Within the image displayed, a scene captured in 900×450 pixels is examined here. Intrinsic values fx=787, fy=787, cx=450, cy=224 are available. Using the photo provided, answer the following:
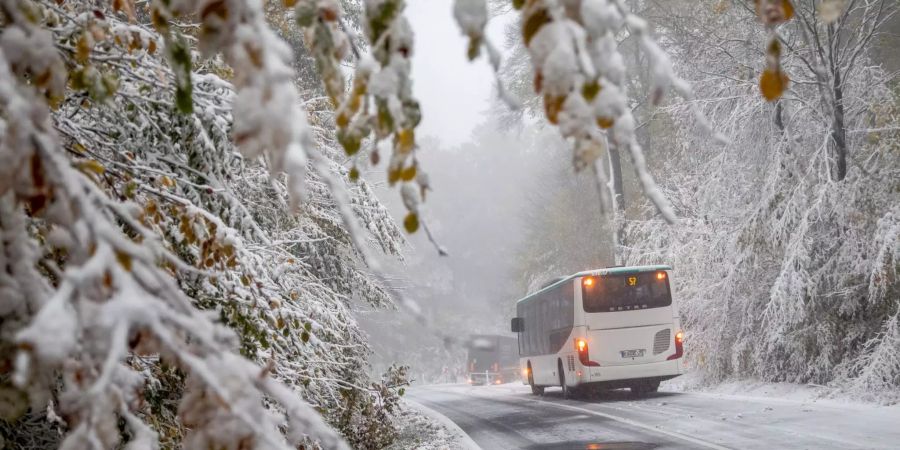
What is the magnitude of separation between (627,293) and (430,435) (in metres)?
5.88

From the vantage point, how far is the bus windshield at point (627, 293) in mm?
17219

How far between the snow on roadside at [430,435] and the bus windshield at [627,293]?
4.17m

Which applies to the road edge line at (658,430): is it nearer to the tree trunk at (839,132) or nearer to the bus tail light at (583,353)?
the bus tail light at (583,353)

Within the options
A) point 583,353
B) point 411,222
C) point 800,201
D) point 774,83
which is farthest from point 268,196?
point 583,353

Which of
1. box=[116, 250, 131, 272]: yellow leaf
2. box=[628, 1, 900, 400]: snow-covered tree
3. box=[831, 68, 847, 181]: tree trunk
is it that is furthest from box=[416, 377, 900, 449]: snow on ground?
box=[116, 250, 131, 272]: yellow leaf

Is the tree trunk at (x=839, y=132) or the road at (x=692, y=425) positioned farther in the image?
the tree trunk at (x=839, y=132)

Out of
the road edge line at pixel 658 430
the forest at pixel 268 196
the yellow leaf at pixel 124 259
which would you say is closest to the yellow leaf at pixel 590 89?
the forest at pixel 268 196

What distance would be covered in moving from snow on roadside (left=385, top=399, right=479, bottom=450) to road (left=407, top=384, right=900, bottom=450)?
0.77 ft

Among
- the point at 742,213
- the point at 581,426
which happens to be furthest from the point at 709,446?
Result: the point at 742,213

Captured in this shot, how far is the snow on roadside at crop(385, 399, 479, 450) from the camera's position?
38.6 ft

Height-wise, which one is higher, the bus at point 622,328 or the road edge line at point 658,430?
the bus at point 622,328

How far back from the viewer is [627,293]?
56.6 feet

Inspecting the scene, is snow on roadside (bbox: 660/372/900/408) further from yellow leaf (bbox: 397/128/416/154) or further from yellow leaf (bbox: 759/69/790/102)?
yellow leaf (bbox: 397/128/416/154)

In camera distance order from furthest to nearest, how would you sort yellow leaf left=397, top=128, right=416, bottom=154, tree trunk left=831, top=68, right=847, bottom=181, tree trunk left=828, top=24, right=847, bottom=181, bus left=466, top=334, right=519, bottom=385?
bus left=466, top=334, right=519, bottom=385 → tree trunk left=831, top=68, right=847, bottom=181 → tree trunk left=828, top=24, right=847, bottom=181 → yellow leaf left=397, top=128, right=416, bottom=154
